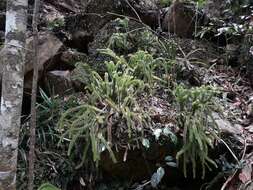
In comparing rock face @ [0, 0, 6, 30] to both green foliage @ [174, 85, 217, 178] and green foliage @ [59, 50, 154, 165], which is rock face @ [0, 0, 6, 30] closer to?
green foliage @ [59, 50, 154, 165]

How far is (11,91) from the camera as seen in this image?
7.79ft

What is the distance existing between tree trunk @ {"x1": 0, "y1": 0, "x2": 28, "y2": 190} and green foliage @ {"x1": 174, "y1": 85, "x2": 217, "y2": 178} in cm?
119

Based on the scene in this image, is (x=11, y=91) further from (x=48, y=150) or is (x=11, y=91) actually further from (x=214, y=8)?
(x=214, y=8)

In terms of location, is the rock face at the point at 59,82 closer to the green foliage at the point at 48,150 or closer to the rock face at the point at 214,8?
the green foliage at the point at 48,150

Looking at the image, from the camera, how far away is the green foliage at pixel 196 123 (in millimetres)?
2840

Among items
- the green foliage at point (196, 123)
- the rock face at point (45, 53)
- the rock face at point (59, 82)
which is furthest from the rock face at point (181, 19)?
the green foliage at point (196, 123)

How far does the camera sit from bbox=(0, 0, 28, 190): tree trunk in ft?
7.75

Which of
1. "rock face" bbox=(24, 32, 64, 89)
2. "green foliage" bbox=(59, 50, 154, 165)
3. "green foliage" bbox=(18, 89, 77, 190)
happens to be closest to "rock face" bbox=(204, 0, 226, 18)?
"rock face" bbox=(24, 32, 64, 89)

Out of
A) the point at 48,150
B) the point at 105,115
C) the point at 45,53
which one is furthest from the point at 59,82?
the point at 105,115

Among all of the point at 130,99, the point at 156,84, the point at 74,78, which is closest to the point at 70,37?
the point at 74,78

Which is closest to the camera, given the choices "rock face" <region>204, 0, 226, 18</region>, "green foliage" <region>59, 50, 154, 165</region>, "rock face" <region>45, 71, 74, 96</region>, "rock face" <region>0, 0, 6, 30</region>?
"green foliage" <region>59, 50, 154, 165</region>

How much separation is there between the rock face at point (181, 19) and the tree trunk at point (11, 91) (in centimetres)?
252

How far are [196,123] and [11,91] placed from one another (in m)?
1.40

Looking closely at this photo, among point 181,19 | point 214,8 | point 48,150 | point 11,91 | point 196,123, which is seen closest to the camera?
point 11,91
